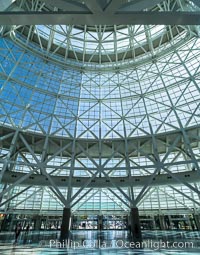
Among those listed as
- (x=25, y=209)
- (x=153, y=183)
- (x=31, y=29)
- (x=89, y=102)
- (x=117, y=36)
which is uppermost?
(x=117, y=36)

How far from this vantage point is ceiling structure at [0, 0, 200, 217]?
90.4 feet

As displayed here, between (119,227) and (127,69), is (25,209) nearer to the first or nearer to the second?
(119,227)

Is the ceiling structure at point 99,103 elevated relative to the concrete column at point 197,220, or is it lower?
elevated

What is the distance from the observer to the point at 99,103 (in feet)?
110

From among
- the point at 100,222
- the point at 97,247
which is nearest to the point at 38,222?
the point at 100,222

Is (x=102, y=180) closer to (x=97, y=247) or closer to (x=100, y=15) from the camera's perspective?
(x=97, y=247)

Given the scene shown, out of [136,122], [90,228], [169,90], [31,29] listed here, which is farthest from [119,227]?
[31,29]

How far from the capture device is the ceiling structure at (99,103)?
27.6 meters

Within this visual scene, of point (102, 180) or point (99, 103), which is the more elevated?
point (99, 103)

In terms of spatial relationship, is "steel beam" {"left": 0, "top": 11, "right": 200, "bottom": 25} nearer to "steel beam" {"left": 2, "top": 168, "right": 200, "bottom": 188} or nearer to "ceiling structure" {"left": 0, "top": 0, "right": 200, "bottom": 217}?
"ceiling structure" {"left": 0, "top": 0, "right": 200, "bottom": 217}

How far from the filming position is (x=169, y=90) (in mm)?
31219

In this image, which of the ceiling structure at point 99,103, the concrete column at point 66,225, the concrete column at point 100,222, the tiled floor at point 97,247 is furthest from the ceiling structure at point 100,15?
the concrete column at point 100,222

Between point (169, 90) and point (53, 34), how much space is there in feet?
68.7

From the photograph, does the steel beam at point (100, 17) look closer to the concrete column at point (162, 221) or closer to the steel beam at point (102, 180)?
the steel beam at point (102, 180)
